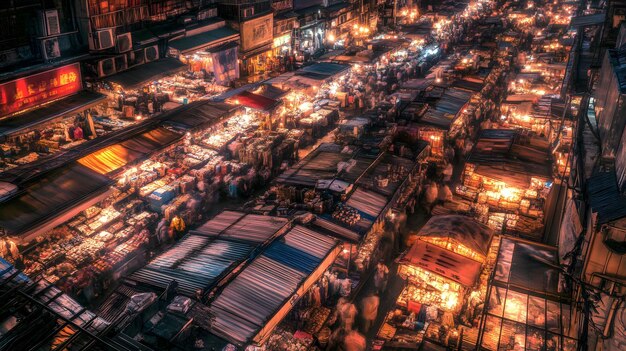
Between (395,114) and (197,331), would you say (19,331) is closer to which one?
(197,331)

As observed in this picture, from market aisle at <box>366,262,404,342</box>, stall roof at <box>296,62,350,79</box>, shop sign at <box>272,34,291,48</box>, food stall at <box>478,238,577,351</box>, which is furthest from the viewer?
shop sign at <box>272,34,291,48</box>

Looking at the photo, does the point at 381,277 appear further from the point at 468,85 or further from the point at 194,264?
the point at 468,85

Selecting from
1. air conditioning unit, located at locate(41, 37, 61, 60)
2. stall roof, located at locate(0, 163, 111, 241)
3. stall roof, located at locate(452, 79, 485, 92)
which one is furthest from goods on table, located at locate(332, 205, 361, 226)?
stall roof, located at locate(452, 79, 485, 92)

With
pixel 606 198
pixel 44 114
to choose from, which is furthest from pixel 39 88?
pixel 606 198

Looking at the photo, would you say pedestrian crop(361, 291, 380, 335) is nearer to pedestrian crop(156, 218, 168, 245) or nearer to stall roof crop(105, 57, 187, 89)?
pedestrian crop(156, 218, 168, 245)

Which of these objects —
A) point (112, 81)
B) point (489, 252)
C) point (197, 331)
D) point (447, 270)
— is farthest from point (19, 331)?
point (112, 81)

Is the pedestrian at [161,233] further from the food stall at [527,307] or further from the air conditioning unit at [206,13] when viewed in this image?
the air conditioning unit at [206,13]
